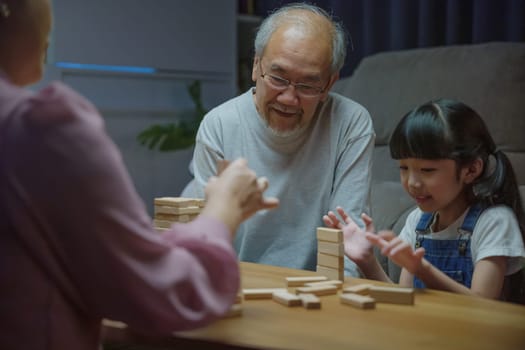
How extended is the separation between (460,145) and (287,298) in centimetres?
84

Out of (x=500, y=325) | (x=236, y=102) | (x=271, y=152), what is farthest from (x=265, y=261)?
(x=500, y=325)

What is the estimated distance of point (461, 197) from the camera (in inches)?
80.6

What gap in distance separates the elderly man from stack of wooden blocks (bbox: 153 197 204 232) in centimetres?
54

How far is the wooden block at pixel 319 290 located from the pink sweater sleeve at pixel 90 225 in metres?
0.47

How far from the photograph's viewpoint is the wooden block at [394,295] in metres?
1.44

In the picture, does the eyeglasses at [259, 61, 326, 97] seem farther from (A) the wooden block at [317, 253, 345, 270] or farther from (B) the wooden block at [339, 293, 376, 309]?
(B) the wooden block at [339, 293, 376, 309]

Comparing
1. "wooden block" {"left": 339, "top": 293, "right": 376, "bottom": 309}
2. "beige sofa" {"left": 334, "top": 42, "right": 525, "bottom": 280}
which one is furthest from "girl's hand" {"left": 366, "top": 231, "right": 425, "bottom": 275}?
"beige sofa" {"left": 334, "top": 42, "right": 525, "bottom": 280}

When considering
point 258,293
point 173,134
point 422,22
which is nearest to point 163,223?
point 258,293

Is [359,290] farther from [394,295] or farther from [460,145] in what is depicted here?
[460,145]

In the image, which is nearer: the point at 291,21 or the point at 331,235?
the point at 331,235

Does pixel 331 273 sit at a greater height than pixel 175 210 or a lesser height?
lesser

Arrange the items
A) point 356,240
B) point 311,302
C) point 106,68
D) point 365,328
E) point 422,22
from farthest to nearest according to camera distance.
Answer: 1. point 106,68
2. point 422,22
3. point 356,240
4. point 311,302
5. point 365,328

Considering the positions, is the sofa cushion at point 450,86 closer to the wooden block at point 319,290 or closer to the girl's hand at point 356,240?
the girl's hand at point 356,240

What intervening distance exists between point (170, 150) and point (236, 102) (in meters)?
2.40
